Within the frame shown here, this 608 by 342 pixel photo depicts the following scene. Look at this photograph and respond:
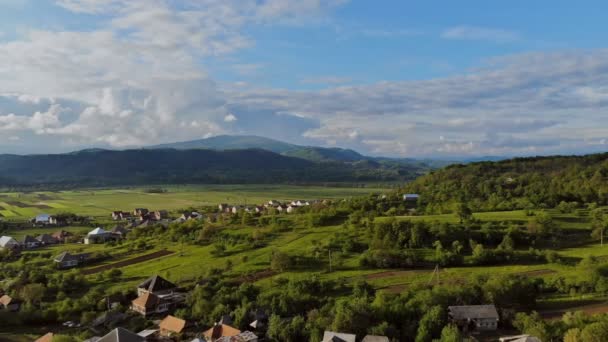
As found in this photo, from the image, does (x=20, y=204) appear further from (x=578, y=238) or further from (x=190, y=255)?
(x=578, y=238)

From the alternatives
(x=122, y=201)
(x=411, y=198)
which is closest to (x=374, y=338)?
(x=411, y=198)

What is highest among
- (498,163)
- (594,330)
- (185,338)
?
(498,163)

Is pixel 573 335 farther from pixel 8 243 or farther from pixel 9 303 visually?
pixel 8 243

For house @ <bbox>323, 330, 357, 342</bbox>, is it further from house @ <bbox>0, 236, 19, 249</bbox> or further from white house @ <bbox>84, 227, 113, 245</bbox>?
house @ <bbox>0, 236, 19, 249</bbox>

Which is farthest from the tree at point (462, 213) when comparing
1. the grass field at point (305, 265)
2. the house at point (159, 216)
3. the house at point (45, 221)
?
the house at point (45, 221)

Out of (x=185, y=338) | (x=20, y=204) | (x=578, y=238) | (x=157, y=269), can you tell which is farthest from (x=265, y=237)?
(x=20, y=204)

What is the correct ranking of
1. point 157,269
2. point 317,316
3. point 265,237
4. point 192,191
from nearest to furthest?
point 317,316, point 157,269, point 265,237, point 192,191
